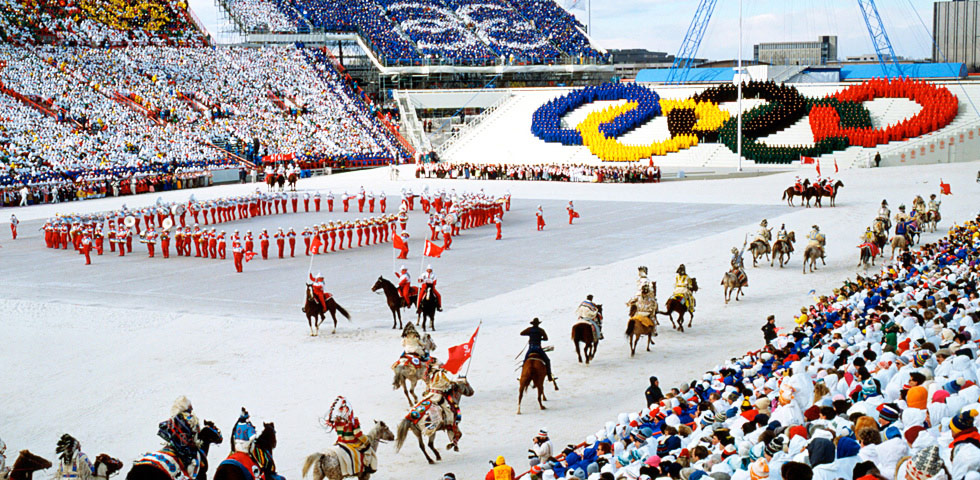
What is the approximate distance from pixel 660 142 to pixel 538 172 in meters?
7.74

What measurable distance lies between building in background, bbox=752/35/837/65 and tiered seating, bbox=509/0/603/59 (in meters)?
41.9

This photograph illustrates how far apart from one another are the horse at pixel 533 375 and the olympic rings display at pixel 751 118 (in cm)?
3856

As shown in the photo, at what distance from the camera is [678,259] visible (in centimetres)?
2359

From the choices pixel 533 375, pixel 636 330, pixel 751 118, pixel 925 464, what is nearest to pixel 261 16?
pixel 751 118

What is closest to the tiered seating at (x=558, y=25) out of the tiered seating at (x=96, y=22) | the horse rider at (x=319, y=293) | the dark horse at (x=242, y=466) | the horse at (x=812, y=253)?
the tiered seating at (x=96, y=22)

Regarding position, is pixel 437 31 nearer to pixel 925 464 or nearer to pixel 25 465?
pixel 25 465

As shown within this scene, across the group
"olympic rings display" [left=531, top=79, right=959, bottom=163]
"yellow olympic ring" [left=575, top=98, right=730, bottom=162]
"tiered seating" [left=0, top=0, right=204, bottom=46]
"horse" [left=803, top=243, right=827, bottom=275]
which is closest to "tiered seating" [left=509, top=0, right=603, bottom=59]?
"olympic rings display" [left=531, top=79, right=959, bottom=163]

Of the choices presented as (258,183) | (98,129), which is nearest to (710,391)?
(258,183)

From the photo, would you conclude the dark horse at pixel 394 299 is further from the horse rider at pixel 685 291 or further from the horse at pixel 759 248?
the horse at pixel 759 248

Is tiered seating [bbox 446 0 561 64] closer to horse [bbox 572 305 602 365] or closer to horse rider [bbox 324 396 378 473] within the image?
horse [bbox 572 305 602 365]

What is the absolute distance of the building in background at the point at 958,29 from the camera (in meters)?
119

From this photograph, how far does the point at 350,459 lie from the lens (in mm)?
9219

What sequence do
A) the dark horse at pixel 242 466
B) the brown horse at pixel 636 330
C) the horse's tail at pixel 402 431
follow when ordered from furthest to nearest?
the brown horse at pixel 636 330, the horse's tail at pixel 402 431, the dark horse at pixel 242 466

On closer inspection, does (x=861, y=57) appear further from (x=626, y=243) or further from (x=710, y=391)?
(x=710, y=391)
